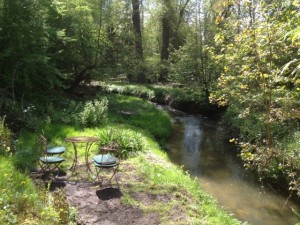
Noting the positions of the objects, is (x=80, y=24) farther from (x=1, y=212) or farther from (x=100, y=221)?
(x=1, y=212)

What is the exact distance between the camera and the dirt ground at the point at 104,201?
5.46 meters

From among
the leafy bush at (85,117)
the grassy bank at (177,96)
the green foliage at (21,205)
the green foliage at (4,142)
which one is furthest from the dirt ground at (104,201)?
the grassy bank at (177,96)

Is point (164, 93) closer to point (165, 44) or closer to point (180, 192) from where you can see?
point (165, 44)

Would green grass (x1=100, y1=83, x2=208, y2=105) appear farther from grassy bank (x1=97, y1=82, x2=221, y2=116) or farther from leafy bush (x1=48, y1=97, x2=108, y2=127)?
leafy bush (x1=48, y1=97, x2=108, y2=127)

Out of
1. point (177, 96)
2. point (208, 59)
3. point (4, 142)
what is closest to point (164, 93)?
point (177, 96)

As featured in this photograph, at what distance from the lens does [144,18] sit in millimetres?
41625

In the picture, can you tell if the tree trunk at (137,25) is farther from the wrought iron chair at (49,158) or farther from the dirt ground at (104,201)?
the dirt ground at (104,201)

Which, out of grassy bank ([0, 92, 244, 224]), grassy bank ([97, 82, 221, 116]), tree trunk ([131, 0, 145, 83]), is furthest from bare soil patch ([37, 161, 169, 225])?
tree trunk ([131, 0, 145, 83])

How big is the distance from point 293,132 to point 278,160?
198cm

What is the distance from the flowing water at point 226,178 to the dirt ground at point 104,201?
96.5 inches

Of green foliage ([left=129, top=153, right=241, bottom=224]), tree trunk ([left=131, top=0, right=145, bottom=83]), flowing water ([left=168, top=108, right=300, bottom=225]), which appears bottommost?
flowing water ([left=168, top=108, right=300, bottom=225])

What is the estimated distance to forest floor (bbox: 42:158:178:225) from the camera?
5.49m

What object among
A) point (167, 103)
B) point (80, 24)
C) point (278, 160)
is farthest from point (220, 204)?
point (167, 103)

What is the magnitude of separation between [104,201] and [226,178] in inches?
183
